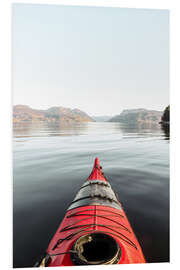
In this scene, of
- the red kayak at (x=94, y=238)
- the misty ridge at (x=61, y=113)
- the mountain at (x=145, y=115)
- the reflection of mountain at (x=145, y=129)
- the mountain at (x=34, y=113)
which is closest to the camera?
the red kayak at (x=94, y=238)

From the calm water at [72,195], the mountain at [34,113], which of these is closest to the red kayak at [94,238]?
the calm water at [72,195]

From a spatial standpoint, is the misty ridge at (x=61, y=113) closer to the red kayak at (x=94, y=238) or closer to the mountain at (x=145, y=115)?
the mountain at (x=145, y=115)

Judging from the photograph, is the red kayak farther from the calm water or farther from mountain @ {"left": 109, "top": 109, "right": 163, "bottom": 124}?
mountain @ {"left": 109, "top": 109, "right": 163, "bottom": 124}

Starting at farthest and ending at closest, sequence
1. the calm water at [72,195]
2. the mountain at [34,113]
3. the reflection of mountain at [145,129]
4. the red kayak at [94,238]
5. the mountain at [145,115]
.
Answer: the reflection of mountain at [145,129]
the mountain at [145,115]
the mountain at [34,113]
the calm water at [72,195]
the red kayak at [94,238]

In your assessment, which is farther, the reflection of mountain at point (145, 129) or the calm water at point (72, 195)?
the reflection of mountain at point (145, 129)

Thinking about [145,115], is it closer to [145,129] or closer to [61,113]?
[61,113]

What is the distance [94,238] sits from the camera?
5.32 feet

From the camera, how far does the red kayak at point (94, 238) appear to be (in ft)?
5.01
